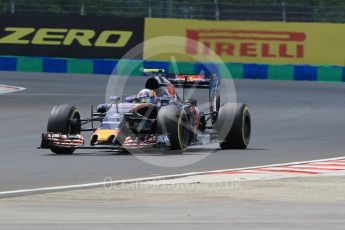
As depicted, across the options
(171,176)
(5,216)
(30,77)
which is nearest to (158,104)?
(171,176)

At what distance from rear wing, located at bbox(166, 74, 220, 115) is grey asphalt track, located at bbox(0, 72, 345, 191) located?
2.96 feet

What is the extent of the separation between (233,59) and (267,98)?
560cm

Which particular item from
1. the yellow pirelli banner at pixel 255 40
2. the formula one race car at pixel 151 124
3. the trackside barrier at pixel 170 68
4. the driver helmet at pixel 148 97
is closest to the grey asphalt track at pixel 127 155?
the formula one race car at pixel 151 124

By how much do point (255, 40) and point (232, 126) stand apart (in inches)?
611

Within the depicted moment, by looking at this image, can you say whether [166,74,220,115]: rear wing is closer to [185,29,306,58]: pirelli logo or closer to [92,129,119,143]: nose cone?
[92,129,119,143]: nose cone

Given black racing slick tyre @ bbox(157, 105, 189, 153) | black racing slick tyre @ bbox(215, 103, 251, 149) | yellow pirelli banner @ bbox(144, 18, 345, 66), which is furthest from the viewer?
yellow pirelli banner @ bbox(144, 18, 345, 66)

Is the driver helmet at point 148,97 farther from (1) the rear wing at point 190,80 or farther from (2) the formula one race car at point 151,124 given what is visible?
(1) the rear wing at point 190,80

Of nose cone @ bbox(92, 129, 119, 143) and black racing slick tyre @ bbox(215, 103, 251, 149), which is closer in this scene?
nose cone @ bbox(92, 129, 119, 143)

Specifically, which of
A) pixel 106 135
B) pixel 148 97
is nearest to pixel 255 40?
pixel 148 97

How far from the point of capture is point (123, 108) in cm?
1444

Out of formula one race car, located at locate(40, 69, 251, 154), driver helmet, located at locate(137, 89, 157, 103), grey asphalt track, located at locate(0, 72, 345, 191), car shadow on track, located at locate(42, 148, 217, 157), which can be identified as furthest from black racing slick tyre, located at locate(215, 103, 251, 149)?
driver helmet, located at locate(137, 89, 157, 103)

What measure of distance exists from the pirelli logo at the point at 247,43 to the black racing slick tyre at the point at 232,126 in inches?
588

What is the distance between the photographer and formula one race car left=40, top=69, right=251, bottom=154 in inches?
551

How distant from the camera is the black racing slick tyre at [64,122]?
14289 mm
